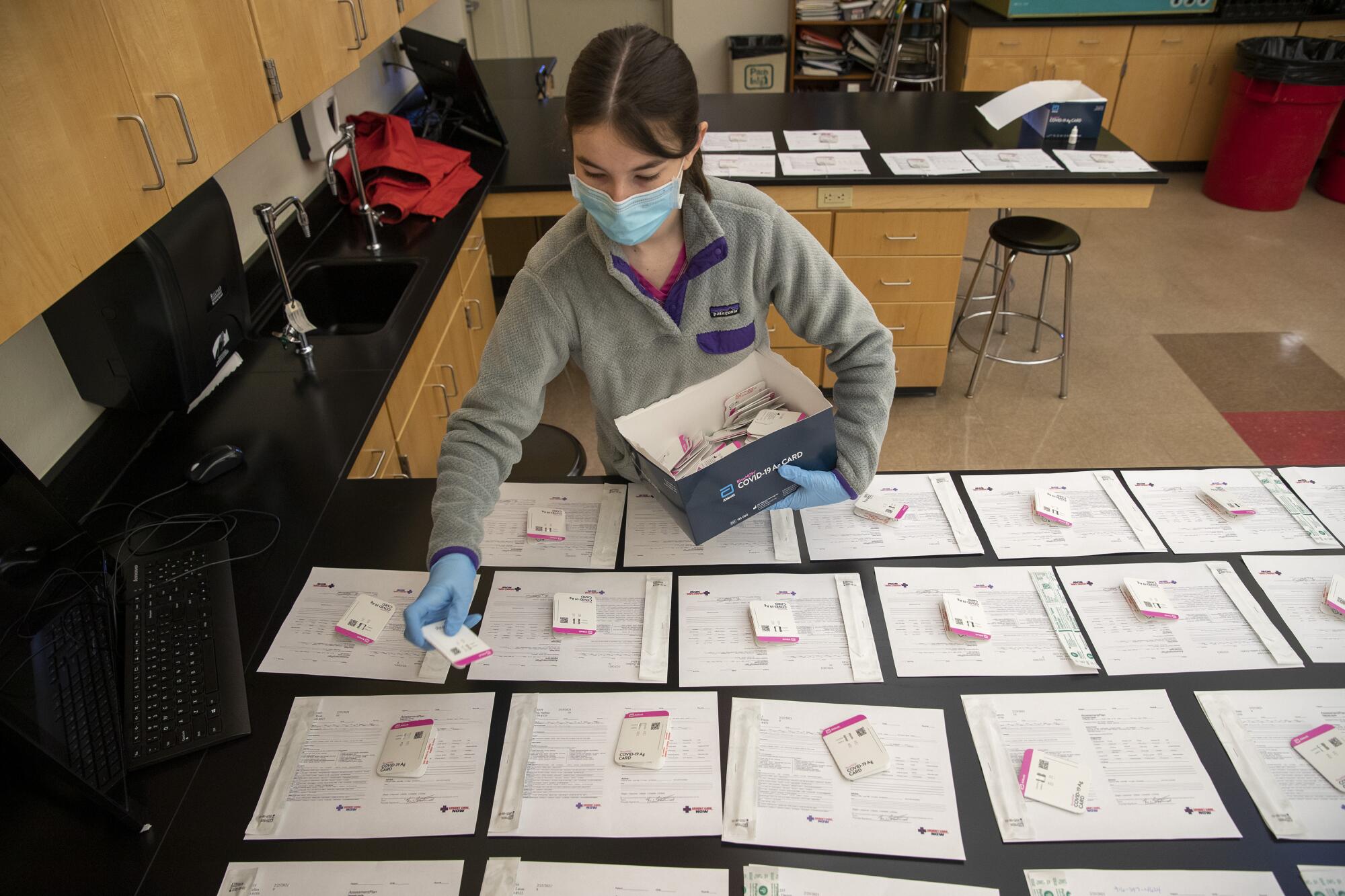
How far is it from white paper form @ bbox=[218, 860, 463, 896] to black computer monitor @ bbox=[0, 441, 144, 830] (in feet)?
0.58

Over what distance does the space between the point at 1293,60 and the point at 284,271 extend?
485 cm

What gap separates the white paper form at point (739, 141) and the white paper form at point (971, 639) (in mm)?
2133

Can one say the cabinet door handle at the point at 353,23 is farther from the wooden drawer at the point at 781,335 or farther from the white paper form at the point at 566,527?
the wooden drawer at the point at 781,335

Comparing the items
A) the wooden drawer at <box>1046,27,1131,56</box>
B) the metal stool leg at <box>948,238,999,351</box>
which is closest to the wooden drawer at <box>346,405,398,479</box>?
the metal stool leg at <box>948,238,999,351</box>

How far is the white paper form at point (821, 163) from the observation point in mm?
2871

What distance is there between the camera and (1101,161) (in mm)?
2928

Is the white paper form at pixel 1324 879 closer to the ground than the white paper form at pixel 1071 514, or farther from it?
closer to the ground

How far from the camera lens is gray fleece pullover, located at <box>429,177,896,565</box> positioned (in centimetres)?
136

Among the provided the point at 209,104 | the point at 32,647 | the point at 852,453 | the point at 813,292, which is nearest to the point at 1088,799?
the point at 852,453

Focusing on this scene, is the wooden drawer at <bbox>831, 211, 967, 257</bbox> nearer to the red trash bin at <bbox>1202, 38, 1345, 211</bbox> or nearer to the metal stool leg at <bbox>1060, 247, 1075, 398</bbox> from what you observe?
the metal stool leg at <bbox>1060, 247, 1075, 398</bbox>

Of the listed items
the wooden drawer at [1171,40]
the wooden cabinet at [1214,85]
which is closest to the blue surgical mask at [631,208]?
the wooden drawer at [1171,40]

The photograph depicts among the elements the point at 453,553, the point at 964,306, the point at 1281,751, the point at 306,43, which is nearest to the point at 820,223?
the point at 964,306

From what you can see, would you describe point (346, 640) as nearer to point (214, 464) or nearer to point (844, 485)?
point (214, 464)

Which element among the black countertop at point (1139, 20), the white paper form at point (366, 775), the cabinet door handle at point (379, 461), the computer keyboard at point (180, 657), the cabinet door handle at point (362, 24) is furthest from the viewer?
the black countertop at point (1139, 20)
